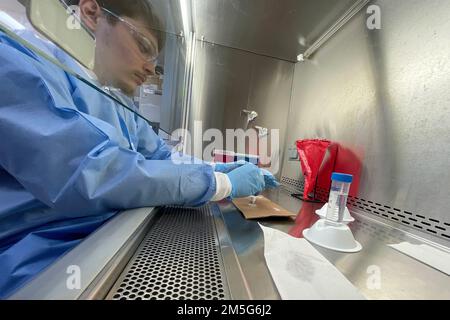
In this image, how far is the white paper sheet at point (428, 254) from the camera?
0.50 meters

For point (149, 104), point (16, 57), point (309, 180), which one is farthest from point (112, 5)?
point (309, 180)

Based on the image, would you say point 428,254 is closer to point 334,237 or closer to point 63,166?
point 334,237

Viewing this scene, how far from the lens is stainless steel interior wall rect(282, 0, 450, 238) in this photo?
652 millimetres

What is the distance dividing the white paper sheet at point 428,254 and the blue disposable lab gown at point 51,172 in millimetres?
680

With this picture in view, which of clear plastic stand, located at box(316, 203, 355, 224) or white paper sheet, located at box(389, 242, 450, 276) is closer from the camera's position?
white paper sheet, located at box(389, 242, 450, 276)

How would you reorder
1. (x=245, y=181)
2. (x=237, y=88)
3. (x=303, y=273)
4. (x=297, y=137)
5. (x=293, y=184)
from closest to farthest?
(x=303, y=273) < (x=245, y=181) < (x=293, y=184) < (x=297, y=137) < (x=237, y=88)

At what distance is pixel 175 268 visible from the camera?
1.34 feet

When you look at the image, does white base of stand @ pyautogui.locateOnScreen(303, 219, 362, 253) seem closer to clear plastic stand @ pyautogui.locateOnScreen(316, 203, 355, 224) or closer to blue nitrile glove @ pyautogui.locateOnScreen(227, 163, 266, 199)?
clear plastic stand @ pyautogui.locateOnScreen(316, 203, 355, 224)

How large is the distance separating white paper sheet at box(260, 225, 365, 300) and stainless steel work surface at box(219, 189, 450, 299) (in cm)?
2

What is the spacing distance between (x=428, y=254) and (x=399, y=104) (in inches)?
21.5

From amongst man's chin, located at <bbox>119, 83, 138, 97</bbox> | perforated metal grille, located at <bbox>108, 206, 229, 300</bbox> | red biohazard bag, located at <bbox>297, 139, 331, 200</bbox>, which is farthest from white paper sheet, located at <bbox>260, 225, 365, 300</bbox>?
man's chin, located at <bbox>119, 83, 138, 97</bbox>

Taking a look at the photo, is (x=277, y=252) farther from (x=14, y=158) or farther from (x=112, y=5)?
(x=112, y=5)

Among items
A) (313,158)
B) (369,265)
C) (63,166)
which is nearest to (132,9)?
(63,166)

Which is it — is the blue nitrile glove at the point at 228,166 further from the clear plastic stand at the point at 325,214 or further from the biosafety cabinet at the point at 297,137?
the clear plastic stand at the point at 325,214
